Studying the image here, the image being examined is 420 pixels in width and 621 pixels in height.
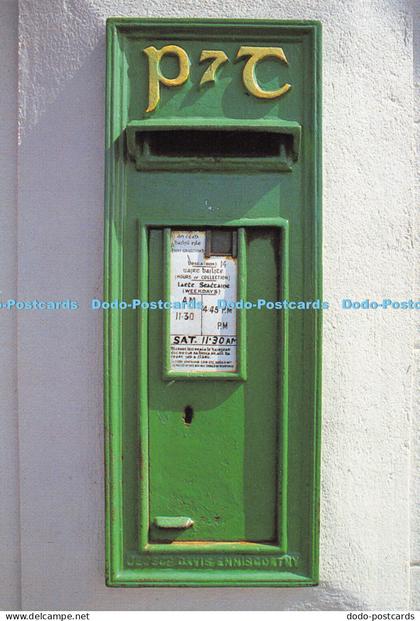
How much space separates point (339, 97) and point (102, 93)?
862 millimetres

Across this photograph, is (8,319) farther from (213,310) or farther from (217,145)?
(217,145)

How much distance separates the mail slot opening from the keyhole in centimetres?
81

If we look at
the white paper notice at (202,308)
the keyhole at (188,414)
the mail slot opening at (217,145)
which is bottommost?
the keyhole at (188,414)

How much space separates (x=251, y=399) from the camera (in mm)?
1687

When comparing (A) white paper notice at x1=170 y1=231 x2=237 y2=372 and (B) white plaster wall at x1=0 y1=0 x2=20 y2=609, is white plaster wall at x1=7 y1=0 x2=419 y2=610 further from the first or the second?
(A) white paper notice at x1=170 y1=231 x2=237 y2=372

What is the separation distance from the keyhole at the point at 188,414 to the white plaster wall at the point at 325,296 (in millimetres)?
386

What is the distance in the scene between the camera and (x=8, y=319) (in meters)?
1.95

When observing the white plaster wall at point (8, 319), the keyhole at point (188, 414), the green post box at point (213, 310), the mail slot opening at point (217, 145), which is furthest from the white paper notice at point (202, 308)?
the white plaster wall at point (8, 319)

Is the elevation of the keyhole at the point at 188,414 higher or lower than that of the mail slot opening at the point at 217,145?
lower

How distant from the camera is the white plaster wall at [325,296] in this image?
6.14 ft

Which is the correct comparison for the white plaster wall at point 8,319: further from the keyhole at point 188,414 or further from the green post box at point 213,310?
the keyhole at point 188,414

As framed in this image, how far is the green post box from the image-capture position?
1.67m

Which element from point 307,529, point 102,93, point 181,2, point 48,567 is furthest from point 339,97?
point 48,567

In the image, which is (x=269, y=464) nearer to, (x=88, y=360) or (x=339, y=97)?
(x=88, y=360)
